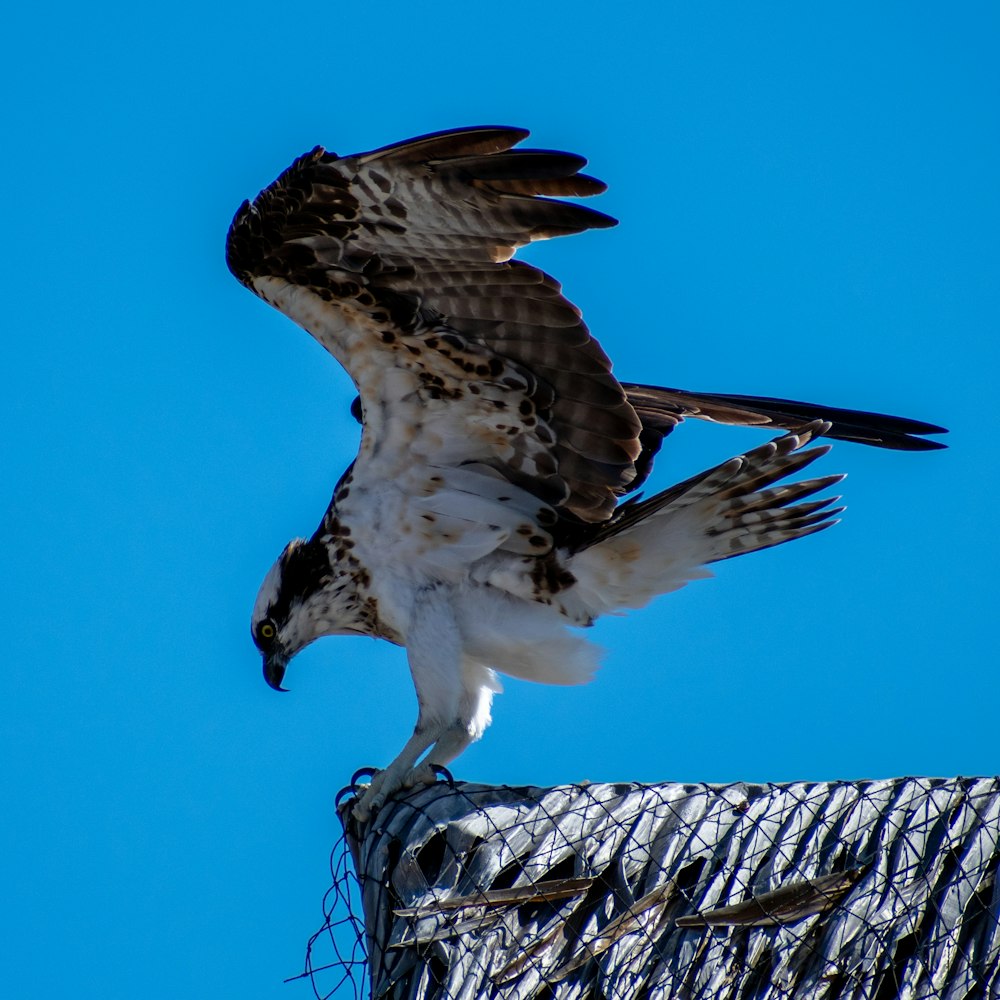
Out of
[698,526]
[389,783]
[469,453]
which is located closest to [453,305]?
[469,453]

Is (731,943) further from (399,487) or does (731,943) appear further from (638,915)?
(399,487)

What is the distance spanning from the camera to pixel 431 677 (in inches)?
177

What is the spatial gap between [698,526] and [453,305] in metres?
1.05

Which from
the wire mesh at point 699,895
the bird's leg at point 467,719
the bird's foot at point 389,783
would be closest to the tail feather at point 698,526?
the bird's leg at point 467,719

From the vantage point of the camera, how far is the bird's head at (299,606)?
489cm

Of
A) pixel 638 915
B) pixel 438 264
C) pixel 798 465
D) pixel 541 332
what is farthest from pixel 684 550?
pixel 638 915

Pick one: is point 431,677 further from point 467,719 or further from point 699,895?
point 699,895

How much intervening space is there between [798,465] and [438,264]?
1251mm

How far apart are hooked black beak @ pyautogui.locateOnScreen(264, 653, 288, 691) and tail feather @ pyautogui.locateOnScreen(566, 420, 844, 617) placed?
3.86 ft

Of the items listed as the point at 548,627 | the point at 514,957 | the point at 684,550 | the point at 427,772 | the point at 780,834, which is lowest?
the point at 514,957

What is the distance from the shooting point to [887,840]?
10.7 feet

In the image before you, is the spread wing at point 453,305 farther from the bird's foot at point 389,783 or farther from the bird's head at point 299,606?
the bird's foot at point 389,783

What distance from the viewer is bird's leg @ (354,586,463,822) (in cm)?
442

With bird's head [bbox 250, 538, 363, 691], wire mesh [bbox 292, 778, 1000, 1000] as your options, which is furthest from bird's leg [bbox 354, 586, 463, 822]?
wire mesh [bbox 292, 778, 1000, 1000]
